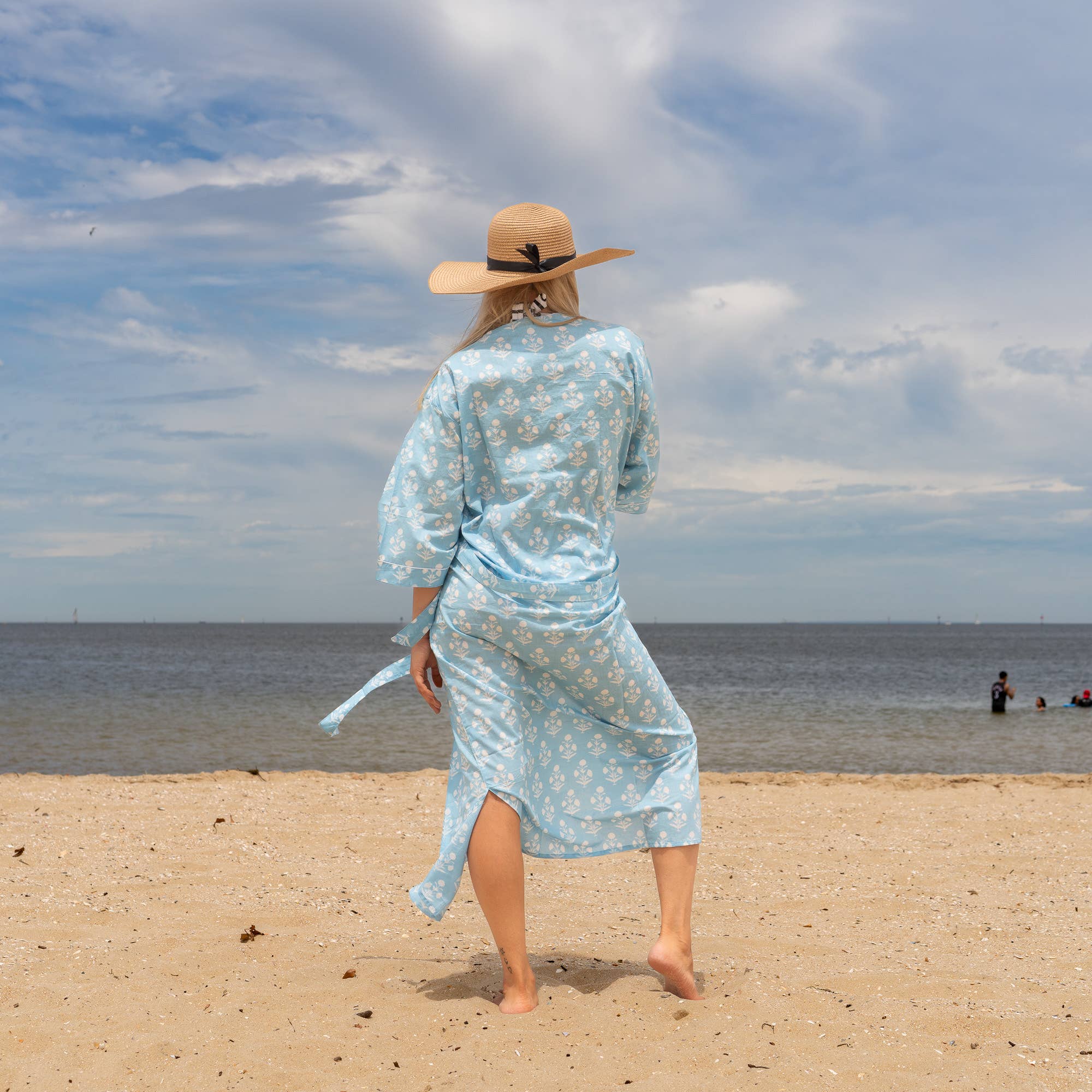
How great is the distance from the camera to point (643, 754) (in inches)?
115

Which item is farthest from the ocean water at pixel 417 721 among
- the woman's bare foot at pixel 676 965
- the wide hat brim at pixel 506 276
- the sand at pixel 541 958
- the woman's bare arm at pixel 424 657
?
the wide hat brim at pixel 506 276

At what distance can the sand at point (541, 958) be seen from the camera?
246cm

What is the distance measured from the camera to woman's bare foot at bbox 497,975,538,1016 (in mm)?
2734

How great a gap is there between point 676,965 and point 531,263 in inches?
84.8

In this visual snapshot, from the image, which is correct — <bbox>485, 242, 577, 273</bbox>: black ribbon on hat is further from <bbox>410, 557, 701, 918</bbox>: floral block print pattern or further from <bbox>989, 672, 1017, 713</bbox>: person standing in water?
<bbox>989, 672, 1017, 713</bbox>: person standing in water

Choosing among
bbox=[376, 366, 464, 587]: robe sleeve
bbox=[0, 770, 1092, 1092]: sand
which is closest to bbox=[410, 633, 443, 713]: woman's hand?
bbox=[376, 366, 464, 587]: robe sleeve

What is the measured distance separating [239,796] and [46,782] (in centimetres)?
231

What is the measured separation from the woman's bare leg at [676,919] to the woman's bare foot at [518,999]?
1.20 ft

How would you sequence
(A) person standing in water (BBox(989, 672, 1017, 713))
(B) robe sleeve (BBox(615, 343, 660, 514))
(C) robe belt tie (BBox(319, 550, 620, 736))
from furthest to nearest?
(A) person standing in water (BBox(989, 672, 1017, 713)) < (B) robe sleeve (BBox(615, 343, 660, 514)) < (C) robe belt tie (BBox(319, 550, 620, 736))

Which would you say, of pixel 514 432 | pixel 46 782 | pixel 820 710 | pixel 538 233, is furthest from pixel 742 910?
pixel 820 710

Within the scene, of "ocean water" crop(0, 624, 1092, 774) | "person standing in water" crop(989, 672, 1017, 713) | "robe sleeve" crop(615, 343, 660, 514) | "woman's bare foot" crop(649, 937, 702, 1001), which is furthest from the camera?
"person standing in water" crop(989, 672, 1017, 713)

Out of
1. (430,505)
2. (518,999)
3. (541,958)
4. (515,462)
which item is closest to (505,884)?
(518,999)

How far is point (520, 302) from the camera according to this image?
9.52ft

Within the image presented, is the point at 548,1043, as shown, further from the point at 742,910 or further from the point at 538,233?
the point at 538,233
